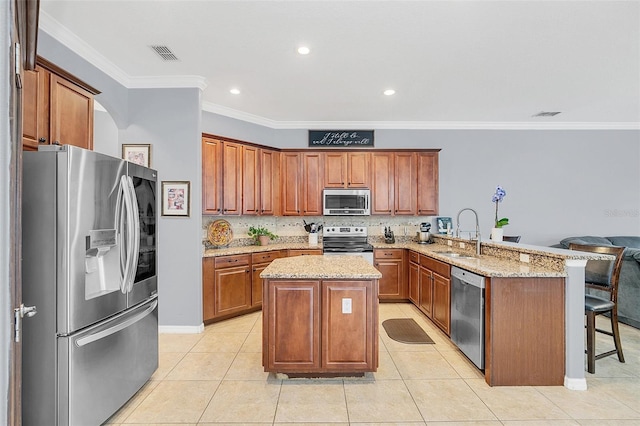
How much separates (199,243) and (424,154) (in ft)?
12.0

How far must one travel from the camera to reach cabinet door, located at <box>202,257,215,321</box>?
3882 millimetres

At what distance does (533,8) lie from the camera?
2.46m

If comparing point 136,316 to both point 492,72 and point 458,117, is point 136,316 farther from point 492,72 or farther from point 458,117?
point 458,117

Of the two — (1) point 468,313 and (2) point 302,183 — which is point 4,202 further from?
(2) point 302,183

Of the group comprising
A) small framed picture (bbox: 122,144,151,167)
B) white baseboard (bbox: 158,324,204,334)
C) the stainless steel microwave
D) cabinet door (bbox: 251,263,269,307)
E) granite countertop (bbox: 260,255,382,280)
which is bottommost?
white baseboard (bbox: 158,324,204,334)

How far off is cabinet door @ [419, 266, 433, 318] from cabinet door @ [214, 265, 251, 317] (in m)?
2.30

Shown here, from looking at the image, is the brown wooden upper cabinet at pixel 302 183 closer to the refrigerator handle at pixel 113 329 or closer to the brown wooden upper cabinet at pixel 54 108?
the brown wooden upper cabinet at pixel 54 108

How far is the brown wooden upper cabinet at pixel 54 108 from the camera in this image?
2217mm

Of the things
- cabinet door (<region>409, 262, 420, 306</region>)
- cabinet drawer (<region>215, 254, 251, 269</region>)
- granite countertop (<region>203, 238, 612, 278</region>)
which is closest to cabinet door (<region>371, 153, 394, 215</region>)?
cabinet door (<region>409, 262, 420, 306</region>)

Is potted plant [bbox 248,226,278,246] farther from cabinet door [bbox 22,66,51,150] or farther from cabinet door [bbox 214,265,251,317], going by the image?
cabinet door [bbox 22,66,51,150]

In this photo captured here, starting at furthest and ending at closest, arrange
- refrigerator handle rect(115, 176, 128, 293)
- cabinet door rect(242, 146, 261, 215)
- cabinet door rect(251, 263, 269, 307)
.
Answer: cabinet door rect(242, 146, 261, 215) → cabinet door rect(251, 263, 269, 307) → refrigerator handle rect(115, 176, 128, 293)

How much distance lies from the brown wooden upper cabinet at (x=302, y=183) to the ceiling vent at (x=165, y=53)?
2240mm

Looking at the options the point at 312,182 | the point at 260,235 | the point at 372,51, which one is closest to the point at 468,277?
the point at 372,51

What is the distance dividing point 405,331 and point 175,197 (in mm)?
3089
